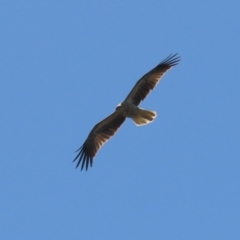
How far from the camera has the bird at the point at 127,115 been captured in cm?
1605

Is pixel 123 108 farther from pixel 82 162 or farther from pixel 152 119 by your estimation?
pixel 82 162

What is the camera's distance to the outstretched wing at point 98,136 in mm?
16641

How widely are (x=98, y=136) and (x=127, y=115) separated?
4.14 feet

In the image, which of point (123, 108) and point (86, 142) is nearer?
point (123, 108)

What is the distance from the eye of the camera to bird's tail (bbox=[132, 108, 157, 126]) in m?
16.0

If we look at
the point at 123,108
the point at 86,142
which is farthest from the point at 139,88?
the point at 86,142

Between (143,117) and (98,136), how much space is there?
1.59 metres

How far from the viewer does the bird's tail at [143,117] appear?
→ 630 inches

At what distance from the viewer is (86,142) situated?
17.2 meters

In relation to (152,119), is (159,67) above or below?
above

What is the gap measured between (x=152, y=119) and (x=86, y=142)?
6.97ft

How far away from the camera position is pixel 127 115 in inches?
637

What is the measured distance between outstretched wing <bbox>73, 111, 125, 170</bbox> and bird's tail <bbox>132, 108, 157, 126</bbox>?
1.78ft

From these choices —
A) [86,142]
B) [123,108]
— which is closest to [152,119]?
[123,108]
